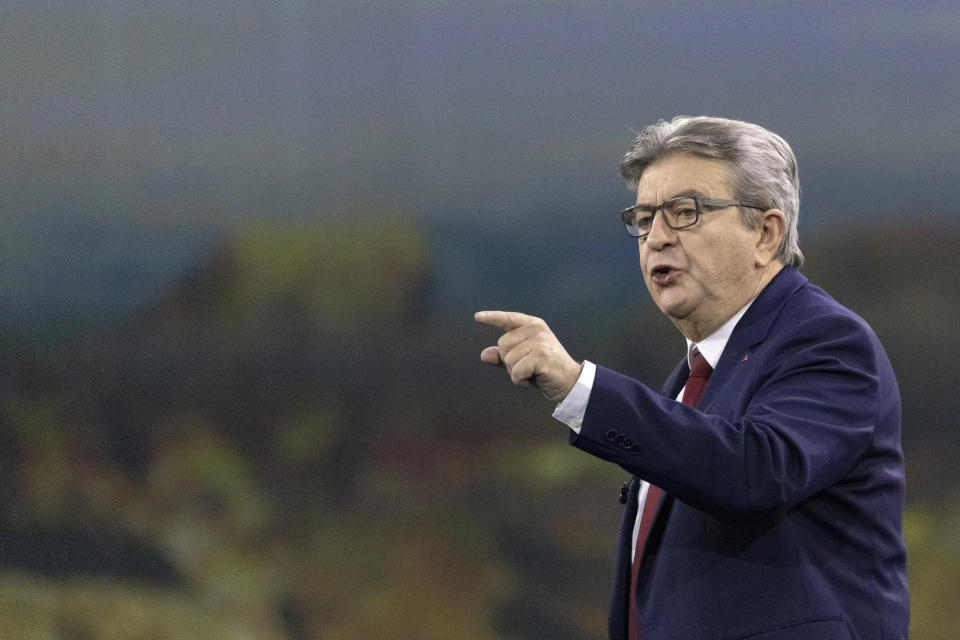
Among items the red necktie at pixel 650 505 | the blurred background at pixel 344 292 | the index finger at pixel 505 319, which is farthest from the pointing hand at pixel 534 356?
the blurred background at pixel 344 292

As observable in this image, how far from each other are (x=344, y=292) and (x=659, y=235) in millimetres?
1755

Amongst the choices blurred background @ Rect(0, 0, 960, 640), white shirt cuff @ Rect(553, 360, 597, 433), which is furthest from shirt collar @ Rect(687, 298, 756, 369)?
blurred background @ Rect(0, 0, 960, 640)

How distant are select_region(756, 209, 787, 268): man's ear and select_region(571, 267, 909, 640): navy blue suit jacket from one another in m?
0.15

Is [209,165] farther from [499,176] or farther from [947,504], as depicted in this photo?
[947,504]

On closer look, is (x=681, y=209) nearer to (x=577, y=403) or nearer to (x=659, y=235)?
(x=659, y=235)

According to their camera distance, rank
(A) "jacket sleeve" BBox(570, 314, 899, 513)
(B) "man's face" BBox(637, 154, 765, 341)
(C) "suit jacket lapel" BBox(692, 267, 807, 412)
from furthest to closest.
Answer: (B) "man's face" BBox(637, 154, 765, 341) < (C) "suit jacket lapel" BBox(692, 267, 807, 412) < (A) "jacket sleeve" BBox(570, 314, 899, 513)

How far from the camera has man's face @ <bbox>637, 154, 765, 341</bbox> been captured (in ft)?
4.91

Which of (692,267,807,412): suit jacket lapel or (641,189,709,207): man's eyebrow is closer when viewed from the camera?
(692,267,807,412): suit jacket lapel

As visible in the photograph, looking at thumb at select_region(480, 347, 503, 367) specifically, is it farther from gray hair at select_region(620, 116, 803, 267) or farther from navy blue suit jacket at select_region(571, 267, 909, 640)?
gray hair at select_region(620, 116, 803, 267)

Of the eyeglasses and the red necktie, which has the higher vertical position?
the eyeglasses

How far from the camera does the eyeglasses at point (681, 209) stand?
1498 mm

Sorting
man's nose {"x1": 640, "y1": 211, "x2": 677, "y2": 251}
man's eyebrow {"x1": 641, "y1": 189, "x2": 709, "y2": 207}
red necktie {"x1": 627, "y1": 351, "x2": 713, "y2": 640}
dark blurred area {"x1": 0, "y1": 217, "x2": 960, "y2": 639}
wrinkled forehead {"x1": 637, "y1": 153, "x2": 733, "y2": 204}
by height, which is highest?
wrinkled forehead {"x1": 637, "y1": 153, "x2": 733, "y2": 204}

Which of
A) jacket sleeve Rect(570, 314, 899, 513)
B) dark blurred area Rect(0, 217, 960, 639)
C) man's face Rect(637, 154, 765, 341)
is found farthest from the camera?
dark blurred area Rect(0, 217, 960, 639)

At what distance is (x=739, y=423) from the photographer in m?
1.14
